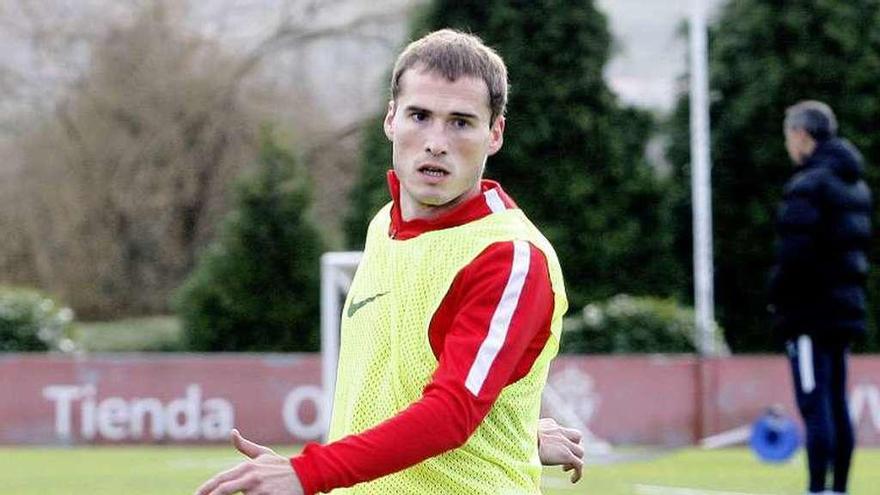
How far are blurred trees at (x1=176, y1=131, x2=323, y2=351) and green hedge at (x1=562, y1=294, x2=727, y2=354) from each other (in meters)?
4.02

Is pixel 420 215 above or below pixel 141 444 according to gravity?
above

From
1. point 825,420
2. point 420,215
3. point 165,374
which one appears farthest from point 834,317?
point 165,374

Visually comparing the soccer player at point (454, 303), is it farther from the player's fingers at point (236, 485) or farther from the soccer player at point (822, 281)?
the soccer player at point (822, 281)

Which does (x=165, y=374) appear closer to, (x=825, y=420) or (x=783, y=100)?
(x=825, y=420)

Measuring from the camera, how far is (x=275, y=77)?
29297mm

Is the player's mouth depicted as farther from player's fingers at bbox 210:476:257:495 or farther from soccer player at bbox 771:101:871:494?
soccer player at bbox 771:101:871:494

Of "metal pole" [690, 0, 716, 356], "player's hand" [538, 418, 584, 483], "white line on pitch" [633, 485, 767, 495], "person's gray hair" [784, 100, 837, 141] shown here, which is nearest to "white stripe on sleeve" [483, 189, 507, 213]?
"player's hand" [538, 418, 584, 483]

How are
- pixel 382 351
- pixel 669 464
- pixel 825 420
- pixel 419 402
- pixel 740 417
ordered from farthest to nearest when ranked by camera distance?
pixel 740 417, pixel 669 464, pixel 825 420, pixel 382 351, pixel 419 402

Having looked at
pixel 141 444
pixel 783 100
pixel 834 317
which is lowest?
pixel 141 444

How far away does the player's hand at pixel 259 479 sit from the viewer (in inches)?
118

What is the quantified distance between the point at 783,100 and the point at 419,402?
1896cm

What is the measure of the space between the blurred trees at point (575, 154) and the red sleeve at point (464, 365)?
17.9 metres

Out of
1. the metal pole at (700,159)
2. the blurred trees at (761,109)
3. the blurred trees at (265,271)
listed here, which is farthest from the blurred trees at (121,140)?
the metal pole at (700,159)

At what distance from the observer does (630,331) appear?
16625 millimetres
